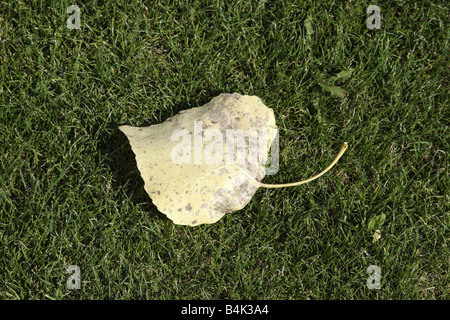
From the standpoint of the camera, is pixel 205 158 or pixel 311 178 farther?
pixel 311 178

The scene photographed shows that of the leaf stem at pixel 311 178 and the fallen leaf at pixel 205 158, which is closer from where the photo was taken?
the fallen leaf at pixel 205 158

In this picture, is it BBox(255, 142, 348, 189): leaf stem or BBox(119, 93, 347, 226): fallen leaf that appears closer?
BBox(119, 93, 347, 226): fallen leaf

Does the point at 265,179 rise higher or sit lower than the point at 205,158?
lower

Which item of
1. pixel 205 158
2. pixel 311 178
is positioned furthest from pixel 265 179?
pixel 205 158

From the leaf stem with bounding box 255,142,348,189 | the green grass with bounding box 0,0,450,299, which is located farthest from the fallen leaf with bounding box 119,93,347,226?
the green grass with bounding box 0,0,450,299

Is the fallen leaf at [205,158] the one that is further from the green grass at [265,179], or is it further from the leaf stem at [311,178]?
the green grass at [265,179]

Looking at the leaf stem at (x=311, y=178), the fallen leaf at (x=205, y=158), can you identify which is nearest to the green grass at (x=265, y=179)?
the leaf stem at (x=311, y=178)

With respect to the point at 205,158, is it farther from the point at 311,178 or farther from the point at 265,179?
the point at 311,178

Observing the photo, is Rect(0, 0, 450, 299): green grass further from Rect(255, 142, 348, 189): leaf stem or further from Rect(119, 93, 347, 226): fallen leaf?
Rect(119, 93, 347, 226): fallen leaf
